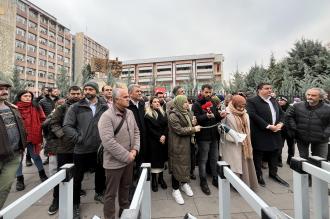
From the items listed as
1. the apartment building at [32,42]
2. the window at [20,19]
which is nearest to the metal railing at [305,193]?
the apartment building at [32,42]

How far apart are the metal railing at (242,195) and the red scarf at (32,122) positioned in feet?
13.1

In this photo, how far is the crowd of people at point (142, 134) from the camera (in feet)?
9.29

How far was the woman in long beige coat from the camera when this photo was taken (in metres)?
3.95

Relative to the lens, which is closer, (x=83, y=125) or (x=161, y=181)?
(x=83, y=125)

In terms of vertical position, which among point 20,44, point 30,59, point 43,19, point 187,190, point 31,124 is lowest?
Answer: point 187,190

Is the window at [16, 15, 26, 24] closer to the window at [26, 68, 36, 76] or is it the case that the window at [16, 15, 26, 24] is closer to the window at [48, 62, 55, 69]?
the window at [26, 68, 36, 76]

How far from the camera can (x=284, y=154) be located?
6.86m

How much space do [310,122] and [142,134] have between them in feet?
10.8

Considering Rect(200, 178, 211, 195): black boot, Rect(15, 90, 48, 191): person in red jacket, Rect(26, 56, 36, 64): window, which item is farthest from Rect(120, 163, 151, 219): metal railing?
Result: Rect(26, 56, 36, 64): window

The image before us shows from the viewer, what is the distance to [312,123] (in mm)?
4184

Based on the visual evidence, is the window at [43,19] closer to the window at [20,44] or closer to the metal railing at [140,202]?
the window at [20,44]

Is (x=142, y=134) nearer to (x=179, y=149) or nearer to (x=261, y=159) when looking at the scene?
(x=179, y=149)

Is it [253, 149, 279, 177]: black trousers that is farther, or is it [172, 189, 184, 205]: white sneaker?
[253, 149, 279, 177]: black trousers

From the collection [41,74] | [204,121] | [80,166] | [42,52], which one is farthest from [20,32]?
[204,121]
